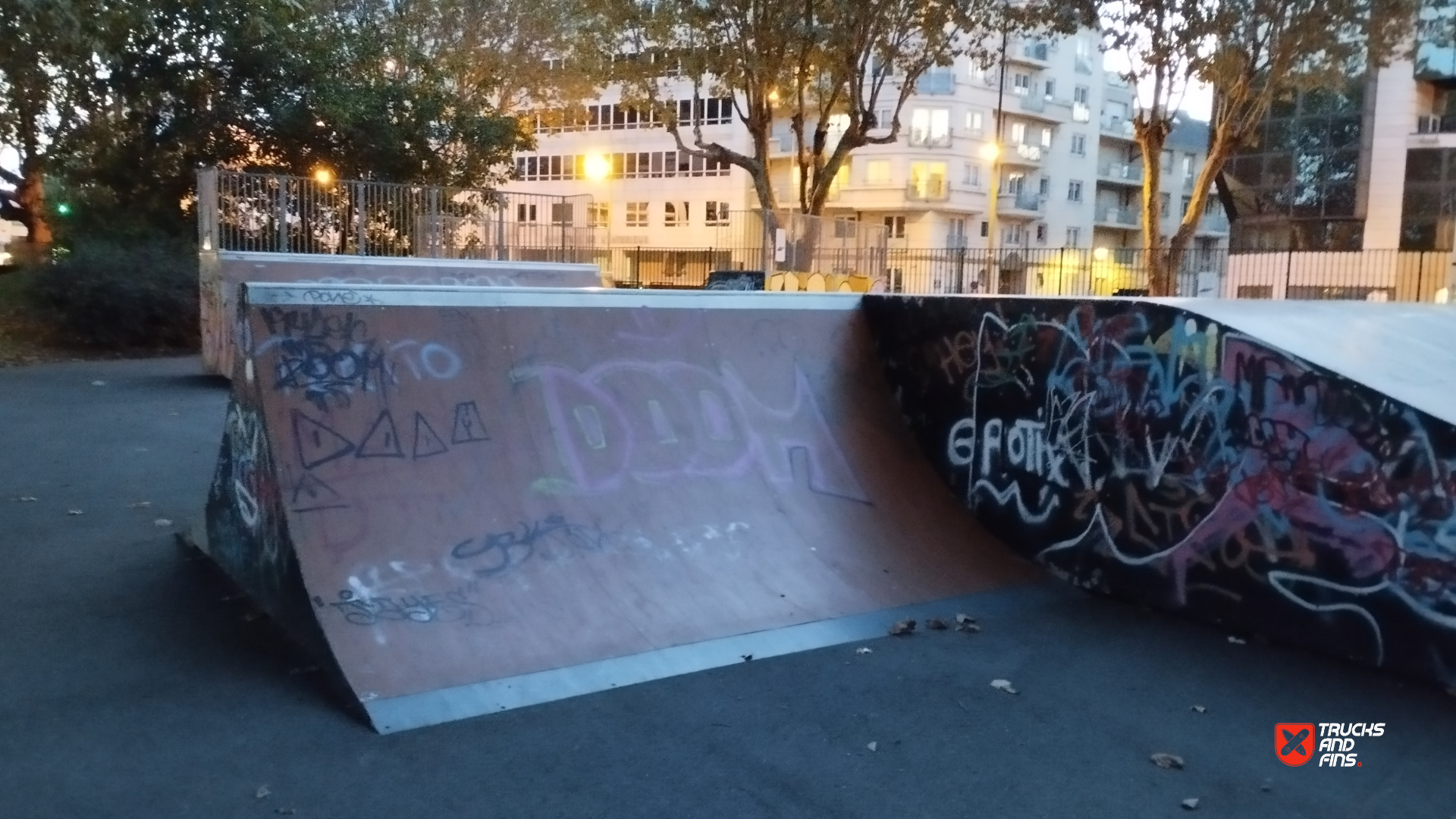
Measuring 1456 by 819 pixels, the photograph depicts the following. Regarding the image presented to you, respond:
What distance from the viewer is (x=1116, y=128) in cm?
6844

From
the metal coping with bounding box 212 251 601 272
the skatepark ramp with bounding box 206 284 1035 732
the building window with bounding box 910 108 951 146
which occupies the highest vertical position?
the building window with bounding box 910 108 951 146

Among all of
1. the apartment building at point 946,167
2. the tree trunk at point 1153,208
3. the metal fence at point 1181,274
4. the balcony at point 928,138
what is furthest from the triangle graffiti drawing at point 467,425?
the balcony at point 928,138

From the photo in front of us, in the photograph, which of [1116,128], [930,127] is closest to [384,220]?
[930,127]

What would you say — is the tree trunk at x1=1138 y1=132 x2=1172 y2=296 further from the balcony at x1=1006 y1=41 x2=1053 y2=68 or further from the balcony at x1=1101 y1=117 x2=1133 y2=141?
the balcony at x1=1101 y1=117 x2=1133 y2=141

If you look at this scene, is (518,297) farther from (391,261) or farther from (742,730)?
(391,261)

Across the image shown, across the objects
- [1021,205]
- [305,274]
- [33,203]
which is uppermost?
[1021,205]

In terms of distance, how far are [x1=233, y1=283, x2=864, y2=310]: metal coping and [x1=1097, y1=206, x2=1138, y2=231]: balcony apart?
62438 mm

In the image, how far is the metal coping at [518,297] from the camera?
6.18m

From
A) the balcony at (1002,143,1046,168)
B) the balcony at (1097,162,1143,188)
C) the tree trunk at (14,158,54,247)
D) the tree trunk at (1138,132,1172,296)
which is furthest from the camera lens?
the balcony at (1097,162,1143,188)

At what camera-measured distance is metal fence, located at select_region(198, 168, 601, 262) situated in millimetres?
17672

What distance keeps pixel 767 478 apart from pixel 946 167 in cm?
5157

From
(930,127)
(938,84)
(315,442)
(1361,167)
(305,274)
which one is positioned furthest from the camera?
(930,127)

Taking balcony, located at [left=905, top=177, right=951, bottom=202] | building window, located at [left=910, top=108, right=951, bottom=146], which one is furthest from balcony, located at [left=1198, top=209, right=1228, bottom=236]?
balcony, located at [left=905, top=177, right=951, bottom=202]

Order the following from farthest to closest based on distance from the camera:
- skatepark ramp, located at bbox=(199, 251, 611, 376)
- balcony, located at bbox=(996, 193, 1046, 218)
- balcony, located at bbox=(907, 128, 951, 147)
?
balcony, located at bbox=(996, 193, 1046, 218) → balcony, located at bbox=(907, 128, 951, 147) → skatepark ramp, located at bbox=(199, 251, 611, 376)
